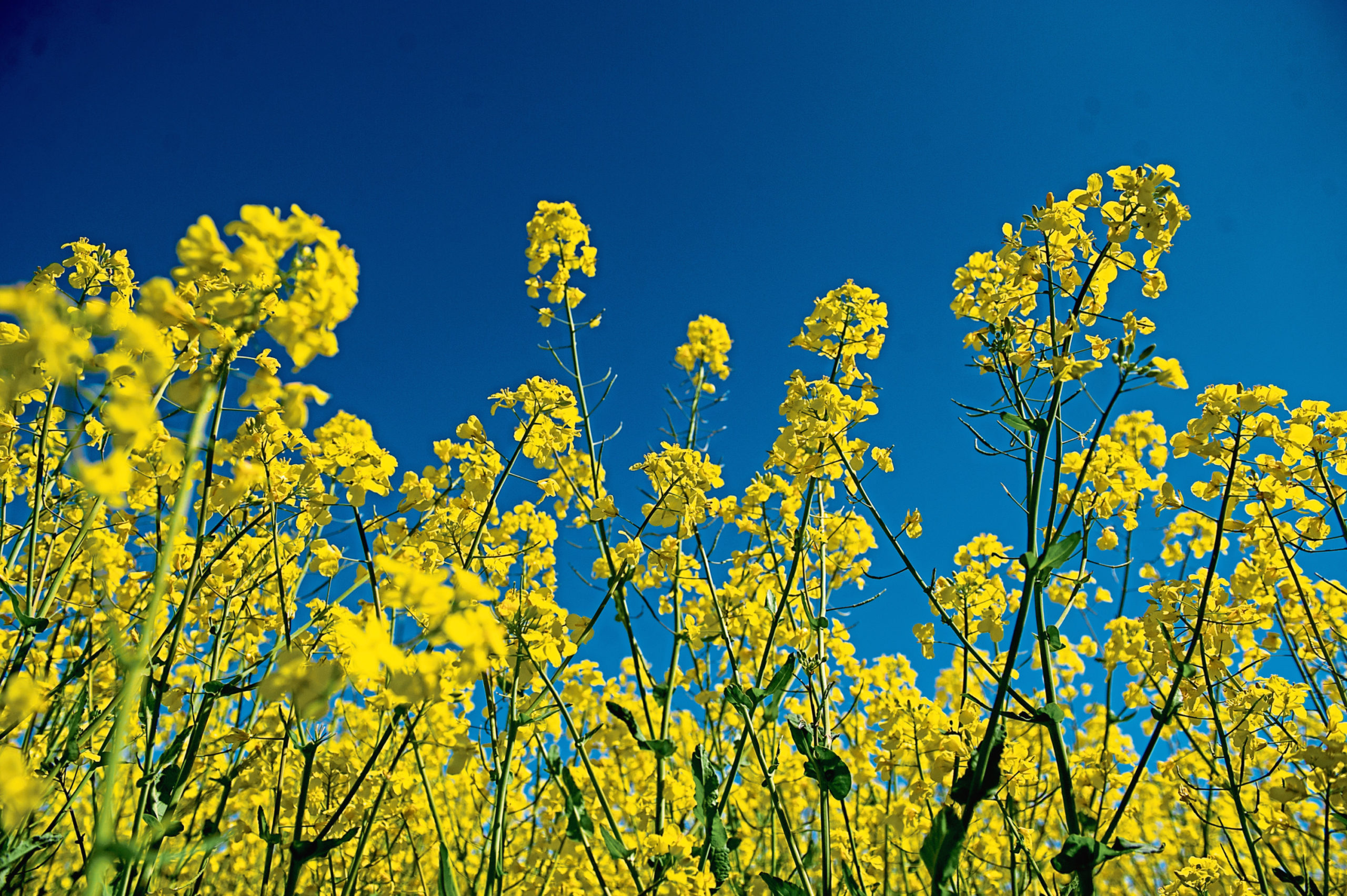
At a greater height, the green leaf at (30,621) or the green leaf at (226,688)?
the green leaf at (30,621)

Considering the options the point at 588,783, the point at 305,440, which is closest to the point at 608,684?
the point at 588,783

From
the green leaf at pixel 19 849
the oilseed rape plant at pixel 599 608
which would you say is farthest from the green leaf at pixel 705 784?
the green leaf at pixel 19 849

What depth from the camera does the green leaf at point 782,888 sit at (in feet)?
7.74

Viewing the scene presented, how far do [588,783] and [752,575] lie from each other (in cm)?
171

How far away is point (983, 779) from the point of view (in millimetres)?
2090

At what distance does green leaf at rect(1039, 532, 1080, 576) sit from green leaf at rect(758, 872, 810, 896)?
4.10ft

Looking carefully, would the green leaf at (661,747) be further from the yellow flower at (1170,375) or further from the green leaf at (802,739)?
the yellow flower at (1170,375)

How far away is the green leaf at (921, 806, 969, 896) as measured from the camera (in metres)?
2.02

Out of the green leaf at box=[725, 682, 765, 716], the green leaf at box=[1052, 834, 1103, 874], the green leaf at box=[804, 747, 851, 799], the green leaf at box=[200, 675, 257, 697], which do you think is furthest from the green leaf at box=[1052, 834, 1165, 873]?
the green leaf at box=[200, 675, 257, 697]

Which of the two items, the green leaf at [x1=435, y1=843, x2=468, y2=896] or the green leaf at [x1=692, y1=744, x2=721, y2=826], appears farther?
the green leaf at [x1=692, y1=744, x2=721, y2=826]

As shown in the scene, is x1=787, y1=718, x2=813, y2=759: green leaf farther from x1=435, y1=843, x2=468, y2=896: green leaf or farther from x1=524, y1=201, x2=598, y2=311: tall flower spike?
x1=524, y1=201, x2=598, y2=311: tall flower spike

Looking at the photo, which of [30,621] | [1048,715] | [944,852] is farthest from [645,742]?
[30,621]

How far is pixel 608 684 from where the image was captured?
15.6 ft

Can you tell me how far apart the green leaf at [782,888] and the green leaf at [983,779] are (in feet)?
1.95
